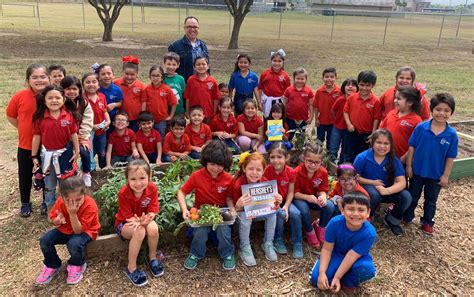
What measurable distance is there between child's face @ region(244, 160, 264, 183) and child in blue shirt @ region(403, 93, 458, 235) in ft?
6.29

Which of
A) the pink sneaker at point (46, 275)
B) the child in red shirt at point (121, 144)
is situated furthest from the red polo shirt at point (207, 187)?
the child in red shirt at point (121, 144)

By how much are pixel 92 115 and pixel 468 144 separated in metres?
6.35

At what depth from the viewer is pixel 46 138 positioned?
429 cm

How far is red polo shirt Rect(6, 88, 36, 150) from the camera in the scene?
4.35 meters

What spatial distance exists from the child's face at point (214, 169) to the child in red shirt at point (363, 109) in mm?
2427

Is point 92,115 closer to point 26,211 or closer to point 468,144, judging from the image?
point 26,211

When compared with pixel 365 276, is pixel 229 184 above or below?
above

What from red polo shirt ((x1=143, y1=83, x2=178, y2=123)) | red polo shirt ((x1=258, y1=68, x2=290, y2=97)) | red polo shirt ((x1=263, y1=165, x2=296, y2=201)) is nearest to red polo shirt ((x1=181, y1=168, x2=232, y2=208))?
red polo shirt ((x1=263, y1=165, x2=296, y2=201))

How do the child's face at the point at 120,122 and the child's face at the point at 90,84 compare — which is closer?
the child's face at the point at 90,84

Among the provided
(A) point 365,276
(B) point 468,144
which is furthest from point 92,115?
(B) point 468,144

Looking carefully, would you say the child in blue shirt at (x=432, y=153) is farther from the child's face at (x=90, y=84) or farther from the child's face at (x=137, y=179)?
the child's face at (x=90, y=84)

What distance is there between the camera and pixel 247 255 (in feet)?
13.3

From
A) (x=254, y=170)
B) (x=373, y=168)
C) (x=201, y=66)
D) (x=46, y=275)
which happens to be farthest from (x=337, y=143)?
(x=46, y=275)

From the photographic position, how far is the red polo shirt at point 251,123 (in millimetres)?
6270
